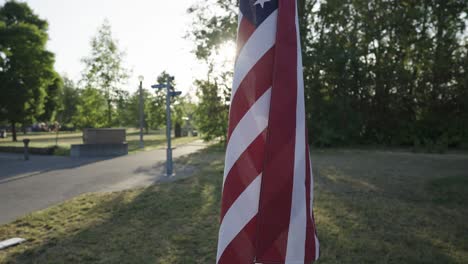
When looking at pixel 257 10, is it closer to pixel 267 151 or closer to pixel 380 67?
pixel 267 151

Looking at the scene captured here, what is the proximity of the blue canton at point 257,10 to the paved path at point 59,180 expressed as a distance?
5674mm

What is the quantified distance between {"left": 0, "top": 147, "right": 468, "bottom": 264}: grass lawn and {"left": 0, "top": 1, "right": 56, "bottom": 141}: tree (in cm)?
2412

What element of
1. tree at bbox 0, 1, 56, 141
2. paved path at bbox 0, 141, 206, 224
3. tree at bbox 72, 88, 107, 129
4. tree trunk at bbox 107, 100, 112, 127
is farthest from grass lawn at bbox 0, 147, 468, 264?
tree at bbox 0, 1, 56, 141

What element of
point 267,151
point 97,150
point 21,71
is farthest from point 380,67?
point 21,71

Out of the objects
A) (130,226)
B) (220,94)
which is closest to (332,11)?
(220,94)

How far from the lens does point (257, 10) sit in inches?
79.0

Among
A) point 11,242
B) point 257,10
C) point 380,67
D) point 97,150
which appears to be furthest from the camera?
point 380,67

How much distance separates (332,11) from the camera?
1817 centimetres

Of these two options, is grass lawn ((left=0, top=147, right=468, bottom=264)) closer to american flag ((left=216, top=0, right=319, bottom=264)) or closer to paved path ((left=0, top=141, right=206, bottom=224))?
paved path ((left=0, top=141, right=206, bottom=224))

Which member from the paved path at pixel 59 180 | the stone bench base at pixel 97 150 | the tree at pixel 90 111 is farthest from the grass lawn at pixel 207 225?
the tree at pixel 90 111

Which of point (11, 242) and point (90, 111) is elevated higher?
point (90, 111)

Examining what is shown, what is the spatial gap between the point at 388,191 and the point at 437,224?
2192 millimetres

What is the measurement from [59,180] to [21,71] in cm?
2205

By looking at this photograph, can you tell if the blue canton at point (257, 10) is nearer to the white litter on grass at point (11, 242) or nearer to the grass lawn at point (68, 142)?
the white litter on grass at point (11, 242)
